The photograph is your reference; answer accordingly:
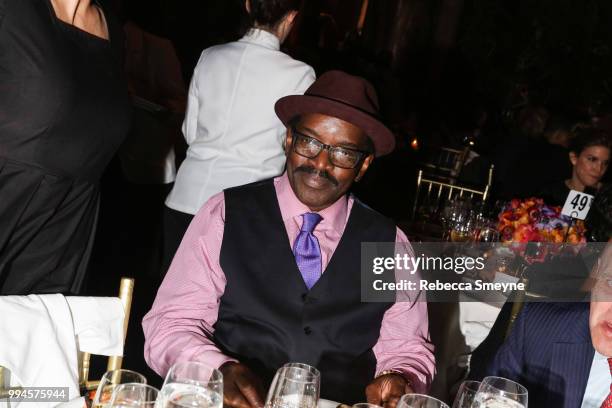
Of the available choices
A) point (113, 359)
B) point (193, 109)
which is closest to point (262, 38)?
point (193, 109)

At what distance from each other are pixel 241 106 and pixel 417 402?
6.11 feet

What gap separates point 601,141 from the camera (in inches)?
176

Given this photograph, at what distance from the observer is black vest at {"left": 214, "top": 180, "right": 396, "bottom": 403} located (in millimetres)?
2074

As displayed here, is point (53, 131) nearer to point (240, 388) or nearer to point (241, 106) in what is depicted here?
point (240, 388)

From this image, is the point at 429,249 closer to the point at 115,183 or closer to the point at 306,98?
the point at 306,98

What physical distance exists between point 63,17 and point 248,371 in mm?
1179

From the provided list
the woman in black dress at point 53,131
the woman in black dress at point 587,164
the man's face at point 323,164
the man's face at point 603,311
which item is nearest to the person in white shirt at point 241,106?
the woman in black dress at point 53,131

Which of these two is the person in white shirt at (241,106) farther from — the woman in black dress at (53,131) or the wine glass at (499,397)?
the wine glass at (499,397)

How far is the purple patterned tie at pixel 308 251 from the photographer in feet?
6.97

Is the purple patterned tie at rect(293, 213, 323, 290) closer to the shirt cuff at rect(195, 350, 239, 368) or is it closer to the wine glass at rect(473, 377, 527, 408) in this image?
the shirt cuff at rect(195, 350, 239, 368)

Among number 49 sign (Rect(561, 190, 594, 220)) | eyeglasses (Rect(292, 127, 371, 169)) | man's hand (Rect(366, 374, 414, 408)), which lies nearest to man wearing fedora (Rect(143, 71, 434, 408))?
eyeglasses (Rect(292, 127, 371, 169))

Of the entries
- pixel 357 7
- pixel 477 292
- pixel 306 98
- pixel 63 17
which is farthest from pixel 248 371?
pixel 357 7

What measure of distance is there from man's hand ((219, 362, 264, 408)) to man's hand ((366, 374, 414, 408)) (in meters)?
0.32

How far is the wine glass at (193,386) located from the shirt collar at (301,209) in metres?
0.97
